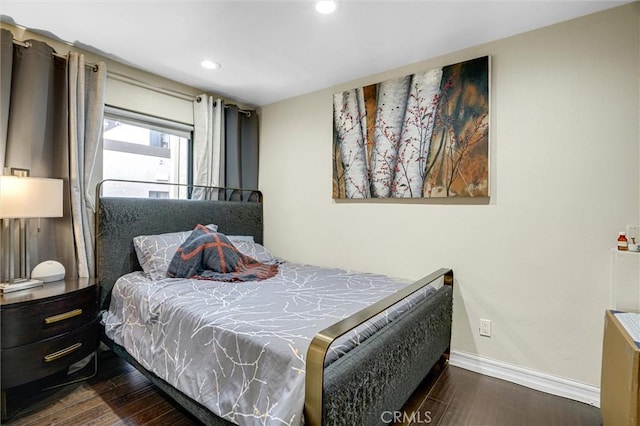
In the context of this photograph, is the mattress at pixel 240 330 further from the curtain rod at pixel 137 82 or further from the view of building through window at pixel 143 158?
the curtain rod at pixel 137 82

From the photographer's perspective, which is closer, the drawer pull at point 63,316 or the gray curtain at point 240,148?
the drawer pull at point 63,316

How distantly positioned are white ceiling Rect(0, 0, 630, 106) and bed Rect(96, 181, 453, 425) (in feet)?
3.85

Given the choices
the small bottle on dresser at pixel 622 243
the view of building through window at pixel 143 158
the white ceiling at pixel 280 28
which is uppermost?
the white ceiling at pixel 280 28

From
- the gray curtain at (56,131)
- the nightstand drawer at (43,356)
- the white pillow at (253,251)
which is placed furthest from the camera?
the white pillow at (253,251)

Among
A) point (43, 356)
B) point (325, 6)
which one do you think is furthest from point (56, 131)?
point (325, 6)

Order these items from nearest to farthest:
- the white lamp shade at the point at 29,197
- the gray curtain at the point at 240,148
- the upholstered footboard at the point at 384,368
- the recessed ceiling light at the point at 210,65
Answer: the upholstered footboard at the point at 384,368
the white lamp shade at the point at 29,197
the recessed ceiling light at the point at 210,65
the gray curtain at the point at 240,148

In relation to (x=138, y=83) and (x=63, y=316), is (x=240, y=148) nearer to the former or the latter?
(x=138, y=83)

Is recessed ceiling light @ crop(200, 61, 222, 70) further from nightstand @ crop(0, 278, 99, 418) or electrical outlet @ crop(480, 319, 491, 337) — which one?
electrical outlet @ crop(480, 319, 491, 337)

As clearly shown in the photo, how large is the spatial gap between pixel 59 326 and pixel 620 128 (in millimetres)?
3496

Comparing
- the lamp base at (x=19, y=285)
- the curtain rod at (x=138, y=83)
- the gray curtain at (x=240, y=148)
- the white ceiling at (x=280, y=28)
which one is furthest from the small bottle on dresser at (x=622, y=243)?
the lamp base at (x=19, y=285)

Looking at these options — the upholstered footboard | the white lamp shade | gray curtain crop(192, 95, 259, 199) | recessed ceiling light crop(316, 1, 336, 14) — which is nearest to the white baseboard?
the upholstered footboard

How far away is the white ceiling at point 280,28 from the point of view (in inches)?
73.5

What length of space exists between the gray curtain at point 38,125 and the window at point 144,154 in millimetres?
374

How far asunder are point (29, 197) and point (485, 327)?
3.07 meters
